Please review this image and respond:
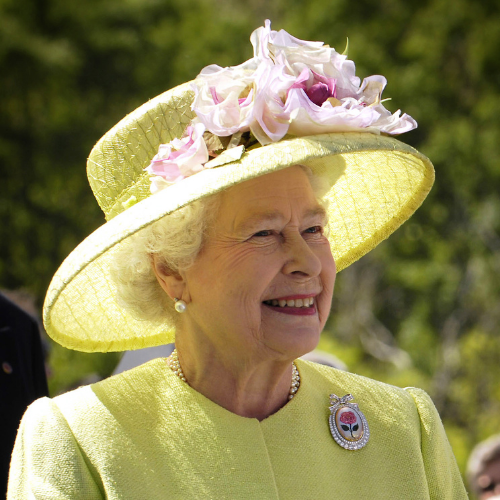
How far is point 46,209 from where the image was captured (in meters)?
10.9

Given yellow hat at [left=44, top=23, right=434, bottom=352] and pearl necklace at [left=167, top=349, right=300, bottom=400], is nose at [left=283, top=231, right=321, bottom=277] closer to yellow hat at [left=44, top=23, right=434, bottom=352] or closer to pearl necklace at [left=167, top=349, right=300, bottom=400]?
yellow hat at [left=44, top=23, right=434, bottom=352]

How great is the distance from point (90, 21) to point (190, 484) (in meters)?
10.6

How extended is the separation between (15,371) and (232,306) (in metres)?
1.12

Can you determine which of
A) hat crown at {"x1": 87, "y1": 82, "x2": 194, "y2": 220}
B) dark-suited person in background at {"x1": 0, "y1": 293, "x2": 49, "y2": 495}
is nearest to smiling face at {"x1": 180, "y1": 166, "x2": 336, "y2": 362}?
hat crown at {"x1": 87, "y1": 82, "x2": 194, "y2": 220}

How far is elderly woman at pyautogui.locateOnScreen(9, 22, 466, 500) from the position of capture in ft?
6.52

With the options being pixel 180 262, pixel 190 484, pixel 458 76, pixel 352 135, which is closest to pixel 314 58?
pixel 352 135

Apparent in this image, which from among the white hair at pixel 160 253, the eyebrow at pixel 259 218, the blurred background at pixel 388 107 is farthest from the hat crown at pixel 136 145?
the blurred background at pixel 388 107

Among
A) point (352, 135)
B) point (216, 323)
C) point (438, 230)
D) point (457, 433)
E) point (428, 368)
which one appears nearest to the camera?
point (352, 135)

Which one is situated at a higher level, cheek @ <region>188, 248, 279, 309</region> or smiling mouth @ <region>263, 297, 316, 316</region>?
cheek @ <region>188, 248, 279, 309</region>

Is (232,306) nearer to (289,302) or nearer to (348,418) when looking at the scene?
(289,302)

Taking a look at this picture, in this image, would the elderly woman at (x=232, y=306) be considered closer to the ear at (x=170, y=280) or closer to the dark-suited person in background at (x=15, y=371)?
the ear at (x=170, y=280)

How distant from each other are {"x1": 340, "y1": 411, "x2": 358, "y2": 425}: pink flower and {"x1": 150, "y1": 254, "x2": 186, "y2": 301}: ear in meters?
0.63

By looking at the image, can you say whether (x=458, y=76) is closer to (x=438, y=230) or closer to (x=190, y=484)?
(x=438, y=230)

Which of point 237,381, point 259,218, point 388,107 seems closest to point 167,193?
point 259,218
